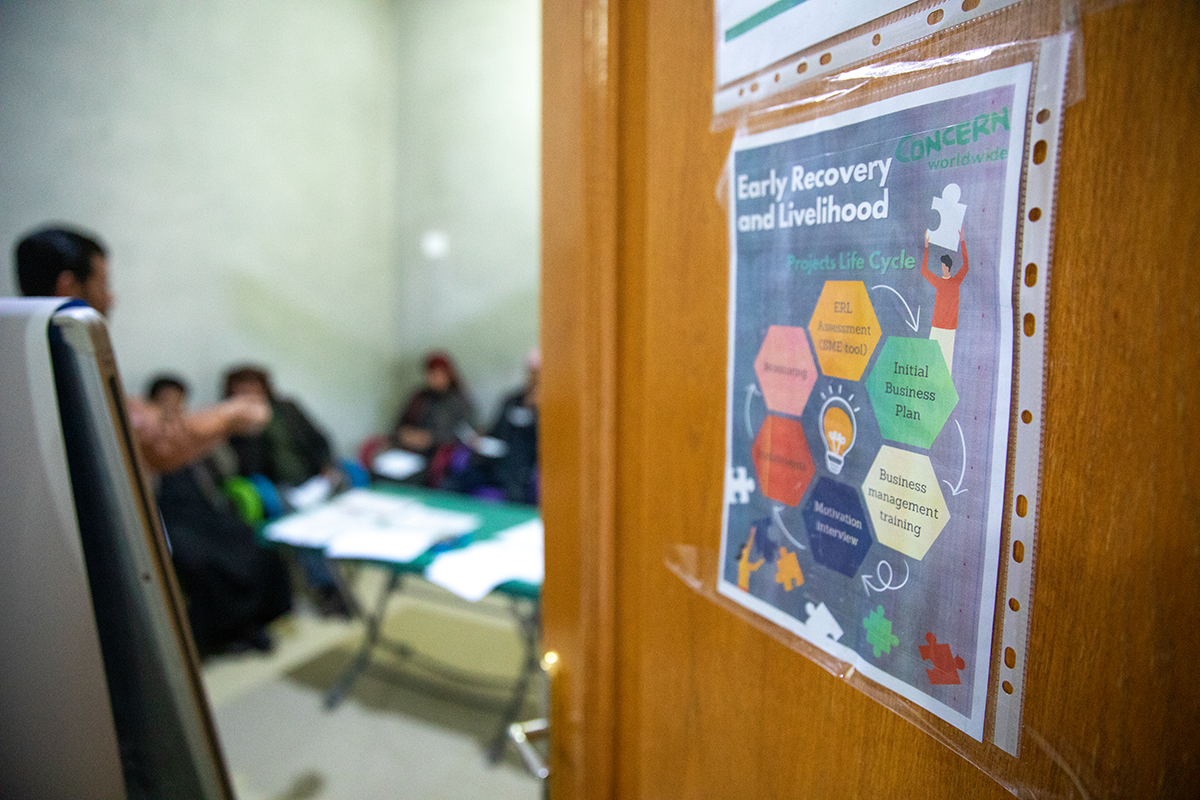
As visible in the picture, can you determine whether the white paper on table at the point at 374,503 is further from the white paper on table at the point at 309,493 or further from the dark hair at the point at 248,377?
the dark hair at the point at 248,377

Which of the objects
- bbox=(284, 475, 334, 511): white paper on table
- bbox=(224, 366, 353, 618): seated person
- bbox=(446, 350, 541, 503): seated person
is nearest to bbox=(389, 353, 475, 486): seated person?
bbox=(446, 350, 541, 503): seated person

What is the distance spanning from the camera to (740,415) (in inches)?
29.4

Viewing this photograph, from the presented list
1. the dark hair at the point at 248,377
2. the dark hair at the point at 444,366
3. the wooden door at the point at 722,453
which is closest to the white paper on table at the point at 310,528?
the wooden door at the point at 722,453

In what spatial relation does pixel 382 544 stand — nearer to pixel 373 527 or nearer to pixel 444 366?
pixel 373 527

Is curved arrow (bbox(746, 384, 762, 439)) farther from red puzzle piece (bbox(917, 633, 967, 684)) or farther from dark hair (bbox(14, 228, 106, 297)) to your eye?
dark hair (bbox(14, 228, 106, 297))

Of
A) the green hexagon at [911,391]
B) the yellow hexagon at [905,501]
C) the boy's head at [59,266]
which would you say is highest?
the boy's head at [59,266]

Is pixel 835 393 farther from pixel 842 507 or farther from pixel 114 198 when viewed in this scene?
pixel 114 198

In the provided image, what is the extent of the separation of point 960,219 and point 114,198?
13.3ft

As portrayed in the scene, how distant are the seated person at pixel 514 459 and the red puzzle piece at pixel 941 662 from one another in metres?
3.56

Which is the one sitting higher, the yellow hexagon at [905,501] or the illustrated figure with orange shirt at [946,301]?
the illustrated figure with orange shirt at [946,301]

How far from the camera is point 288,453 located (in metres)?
3.98

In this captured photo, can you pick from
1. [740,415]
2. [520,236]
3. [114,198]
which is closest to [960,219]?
[740,415]

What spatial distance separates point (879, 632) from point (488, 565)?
5.07 ft

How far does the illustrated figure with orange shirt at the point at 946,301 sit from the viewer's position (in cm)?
52
